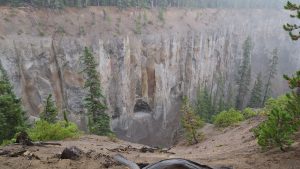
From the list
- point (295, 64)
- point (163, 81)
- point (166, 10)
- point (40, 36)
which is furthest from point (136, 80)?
point (295, 64)

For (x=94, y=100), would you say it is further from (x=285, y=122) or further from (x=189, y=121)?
(x=285, y=122)

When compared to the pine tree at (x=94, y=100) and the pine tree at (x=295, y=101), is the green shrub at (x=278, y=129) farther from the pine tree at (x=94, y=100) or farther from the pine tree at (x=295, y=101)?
the pine tree at (x=94, y=100)

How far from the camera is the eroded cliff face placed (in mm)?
48688

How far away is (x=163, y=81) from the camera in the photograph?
67.5m

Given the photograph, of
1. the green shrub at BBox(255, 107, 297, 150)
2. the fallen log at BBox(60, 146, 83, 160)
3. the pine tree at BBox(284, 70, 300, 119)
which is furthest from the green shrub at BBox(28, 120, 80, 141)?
the pine tree at BBox(284, 70, 300, 119)

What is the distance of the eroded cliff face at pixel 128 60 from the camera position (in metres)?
48.7

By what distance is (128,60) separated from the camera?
60.8 m

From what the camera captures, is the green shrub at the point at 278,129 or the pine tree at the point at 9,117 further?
the pine tree at the point at 9,117

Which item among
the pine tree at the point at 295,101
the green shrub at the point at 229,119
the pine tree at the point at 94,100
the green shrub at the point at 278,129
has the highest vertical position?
the pine tree at the point at 295,101

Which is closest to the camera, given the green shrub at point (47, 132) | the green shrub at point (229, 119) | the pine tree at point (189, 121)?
the green shrub at point (47, 132)

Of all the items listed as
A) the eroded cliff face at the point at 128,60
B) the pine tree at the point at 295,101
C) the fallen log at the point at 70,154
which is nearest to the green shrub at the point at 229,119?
the eroded cliff face at the point at 128,60

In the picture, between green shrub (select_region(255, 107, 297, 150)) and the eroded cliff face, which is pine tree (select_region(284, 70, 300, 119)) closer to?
green shrub (select_region(255, 107, 297, 150))

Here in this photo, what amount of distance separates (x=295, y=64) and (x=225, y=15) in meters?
→ 28.5

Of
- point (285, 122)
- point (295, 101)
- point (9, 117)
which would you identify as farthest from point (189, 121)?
point (285, 122)
